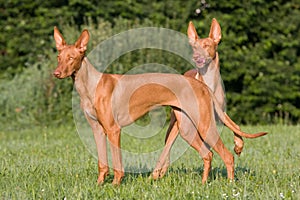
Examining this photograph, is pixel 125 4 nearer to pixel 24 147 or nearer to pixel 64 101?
pixel 64 101

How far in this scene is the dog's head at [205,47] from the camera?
6398mm

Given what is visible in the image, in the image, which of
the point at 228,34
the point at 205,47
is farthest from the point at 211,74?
the point at 228,34

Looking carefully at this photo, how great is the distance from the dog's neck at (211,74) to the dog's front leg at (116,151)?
48.0 inches

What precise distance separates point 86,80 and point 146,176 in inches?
50.5

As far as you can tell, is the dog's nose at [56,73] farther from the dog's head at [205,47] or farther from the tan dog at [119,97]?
the dog's head at [205,47]

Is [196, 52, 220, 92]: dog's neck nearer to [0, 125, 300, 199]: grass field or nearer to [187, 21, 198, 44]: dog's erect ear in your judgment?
[187, 21, 198, 44]: dog's erect ear

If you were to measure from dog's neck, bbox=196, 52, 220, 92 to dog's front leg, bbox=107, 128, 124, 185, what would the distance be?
122 centimetres

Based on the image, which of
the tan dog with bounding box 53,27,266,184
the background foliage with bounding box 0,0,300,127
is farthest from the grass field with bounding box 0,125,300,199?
the background foliage with bounding box 0,0,300,127

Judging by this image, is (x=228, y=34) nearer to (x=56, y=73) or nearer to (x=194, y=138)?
(x=194, y=138)

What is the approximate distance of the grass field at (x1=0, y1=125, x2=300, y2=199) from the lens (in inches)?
201

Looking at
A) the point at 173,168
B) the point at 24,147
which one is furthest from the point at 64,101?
the point at 173,168

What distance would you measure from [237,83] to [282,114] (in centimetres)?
136

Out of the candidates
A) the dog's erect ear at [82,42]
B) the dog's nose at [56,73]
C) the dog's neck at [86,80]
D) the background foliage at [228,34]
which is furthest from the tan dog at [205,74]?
the background foliage at [228,34]

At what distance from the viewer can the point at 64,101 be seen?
43.4 ft
